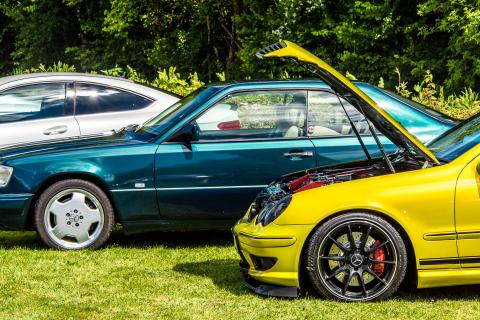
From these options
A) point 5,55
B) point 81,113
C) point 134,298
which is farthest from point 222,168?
point 5,55

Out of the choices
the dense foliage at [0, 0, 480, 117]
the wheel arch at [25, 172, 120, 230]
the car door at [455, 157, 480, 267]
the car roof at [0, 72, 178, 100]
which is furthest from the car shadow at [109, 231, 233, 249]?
the dense foliage at [0, 0, 480, 117]

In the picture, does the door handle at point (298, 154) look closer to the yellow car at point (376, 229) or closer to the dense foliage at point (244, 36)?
the yellow car at point (376, 229)

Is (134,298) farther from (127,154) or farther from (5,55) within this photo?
(5,55)

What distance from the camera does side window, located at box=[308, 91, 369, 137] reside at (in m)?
8.23

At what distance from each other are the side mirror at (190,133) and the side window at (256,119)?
0.28ft

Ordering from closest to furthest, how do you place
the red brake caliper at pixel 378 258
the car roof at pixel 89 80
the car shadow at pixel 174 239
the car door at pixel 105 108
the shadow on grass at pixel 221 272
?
the red brake caliper at pixel 378 258 < the shadow on grass at pixel 221 272 < the car shadow at pixel 174 239 < the car door at pixel 105 108 < the car roof at pixel 89 80

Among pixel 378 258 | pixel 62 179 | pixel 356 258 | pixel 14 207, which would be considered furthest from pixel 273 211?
pixel 14 207

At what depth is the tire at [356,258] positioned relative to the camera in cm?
615

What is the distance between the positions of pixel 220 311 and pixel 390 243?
1187 mm

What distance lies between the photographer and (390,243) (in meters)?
6.14

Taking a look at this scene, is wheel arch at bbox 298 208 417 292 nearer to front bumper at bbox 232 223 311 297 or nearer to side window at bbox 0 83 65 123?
front bumper at bbox 232 223 311 297

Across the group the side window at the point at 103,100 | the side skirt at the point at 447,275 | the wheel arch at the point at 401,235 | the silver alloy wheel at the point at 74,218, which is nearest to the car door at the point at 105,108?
the side window at the point at 103,100

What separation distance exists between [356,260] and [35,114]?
4.98 meters

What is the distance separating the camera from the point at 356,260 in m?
6.20
